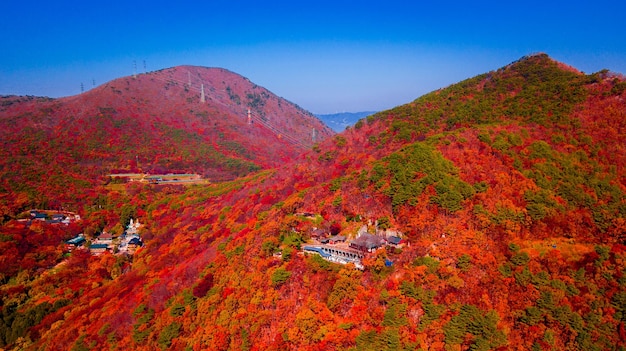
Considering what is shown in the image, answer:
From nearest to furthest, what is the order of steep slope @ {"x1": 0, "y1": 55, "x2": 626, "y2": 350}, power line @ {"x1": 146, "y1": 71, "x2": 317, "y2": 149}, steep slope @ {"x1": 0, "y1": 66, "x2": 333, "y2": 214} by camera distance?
steep slope @ {"x1": 0, "y1": 55, "x2": 626, "y2": 350}, steep slope @ {"x1": 0, "y1": 66, "x2": 333, "y2": 214}, power line @ {"x1": 146, "y1": 71, "x2": 317, "y2": 149}

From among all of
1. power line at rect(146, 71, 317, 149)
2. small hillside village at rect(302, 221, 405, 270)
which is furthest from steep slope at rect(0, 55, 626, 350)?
power line at rect(146, 71, 317, 149)

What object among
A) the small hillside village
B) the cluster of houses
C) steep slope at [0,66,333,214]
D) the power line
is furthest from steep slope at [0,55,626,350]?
the power line

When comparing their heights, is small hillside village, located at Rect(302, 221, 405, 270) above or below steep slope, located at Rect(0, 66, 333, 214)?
below

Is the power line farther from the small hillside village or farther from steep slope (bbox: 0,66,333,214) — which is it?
the small hillside village

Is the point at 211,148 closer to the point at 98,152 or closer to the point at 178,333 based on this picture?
the point at 98,152

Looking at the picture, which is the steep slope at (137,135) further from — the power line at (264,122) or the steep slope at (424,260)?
the steep slope at (424,260)

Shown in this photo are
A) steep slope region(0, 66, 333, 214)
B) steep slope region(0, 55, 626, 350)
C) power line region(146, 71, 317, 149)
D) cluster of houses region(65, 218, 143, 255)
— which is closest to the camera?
steep slope region(0, 55, 626, 350)

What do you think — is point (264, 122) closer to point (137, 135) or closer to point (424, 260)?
point (137, 135)

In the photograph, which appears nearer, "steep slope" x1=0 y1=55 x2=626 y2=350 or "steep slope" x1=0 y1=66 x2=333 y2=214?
"steep slope" x1=0 y1=55 x2=626 y2=350
